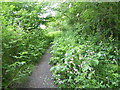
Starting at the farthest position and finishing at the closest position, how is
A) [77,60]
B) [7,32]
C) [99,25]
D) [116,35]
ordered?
[99,25], [116,35], [77,60], [7,32]

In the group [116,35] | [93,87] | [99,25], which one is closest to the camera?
[93,87]

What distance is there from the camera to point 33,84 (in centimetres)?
237

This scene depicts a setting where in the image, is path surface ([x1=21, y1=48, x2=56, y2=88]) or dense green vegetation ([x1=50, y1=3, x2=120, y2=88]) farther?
path surface ([x1=21, y1=48, x2=56, y2=88])

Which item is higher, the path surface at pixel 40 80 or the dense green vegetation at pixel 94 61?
the dense green vegetation at pixel 94 61

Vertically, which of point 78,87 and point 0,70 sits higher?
point 0,70

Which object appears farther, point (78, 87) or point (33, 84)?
point (33, 84)

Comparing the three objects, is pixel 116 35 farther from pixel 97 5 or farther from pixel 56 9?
pixel 56 9

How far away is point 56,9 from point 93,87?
5.79m

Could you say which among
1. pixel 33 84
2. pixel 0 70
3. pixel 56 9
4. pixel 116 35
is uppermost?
pixel 56 9

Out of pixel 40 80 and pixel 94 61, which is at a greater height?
pixel 94 61

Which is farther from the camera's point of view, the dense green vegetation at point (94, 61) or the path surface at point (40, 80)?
the path surface at point (40, 80)

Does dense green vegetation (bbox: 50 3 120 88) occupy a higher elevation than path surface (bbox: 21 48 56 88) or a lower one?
higher

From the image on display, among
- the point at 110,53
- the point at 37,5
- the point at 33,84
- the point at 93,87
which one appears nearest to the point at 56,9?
the point at 37,5

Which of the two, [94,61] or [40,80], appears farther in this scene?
[40,80]
